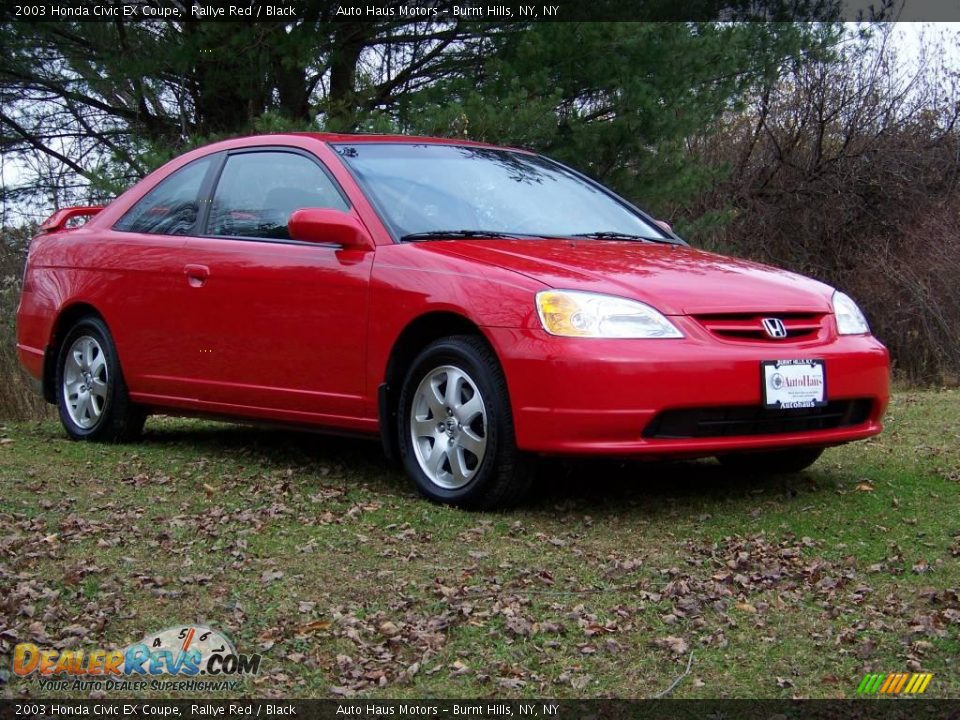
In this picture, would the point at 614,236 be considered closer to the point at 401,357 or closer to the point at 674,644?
the point at 401,357

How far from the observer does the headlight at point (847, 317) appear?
591 centimetres

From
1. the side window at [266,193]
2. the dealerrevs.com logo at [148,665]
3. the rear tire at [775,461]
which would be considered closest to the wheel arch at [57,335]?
the side window at [266,193]

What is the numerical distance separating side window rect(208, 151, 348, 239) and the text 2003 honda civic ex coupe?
12 mm

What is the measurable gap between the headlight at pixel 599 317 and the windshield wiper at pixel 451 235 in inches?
37.1

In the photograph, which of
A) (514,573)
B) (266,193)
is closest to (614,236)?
(266,193)

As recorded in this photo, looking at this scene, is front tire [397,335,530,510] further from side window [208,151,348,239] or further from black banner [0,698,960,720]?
black banner [0,698,960,720]

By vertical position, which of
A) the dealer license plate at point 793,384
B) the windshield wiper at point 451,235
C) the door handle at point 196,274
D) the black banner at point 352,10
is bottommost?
the dealer license plate at point 793,384

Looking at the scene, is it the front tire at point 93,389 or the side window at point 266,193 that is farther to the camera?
the front tire at point 93,389

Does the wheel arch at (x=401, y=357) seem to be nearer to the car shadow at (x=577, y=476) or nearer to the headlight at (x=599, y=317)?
the car shadow at (x=577, y=476)

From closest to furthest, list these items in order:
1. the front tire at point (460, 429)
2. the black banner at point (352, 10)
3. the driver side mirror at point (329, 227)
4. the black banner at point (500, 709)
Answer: the black banner at point (500, 709) < the front tire at point (460, 429) < the driver side mirror at point (329, 227) < the black banner at point (352, 10)

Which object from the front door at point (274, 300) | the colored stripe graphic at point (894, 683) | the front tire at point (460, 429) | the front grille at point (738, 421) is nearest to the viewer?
the colored stripe graphic at point (894, 683)

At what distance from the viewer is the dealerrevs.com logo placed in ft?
12.3

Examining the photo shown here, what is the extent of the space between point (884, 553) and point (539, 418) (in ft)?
4.54

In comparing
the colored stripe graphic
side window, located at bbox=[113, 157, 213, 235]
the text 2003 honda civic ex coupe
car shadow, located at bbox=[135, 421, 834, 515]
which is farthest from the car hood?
the colored stripe graphic
